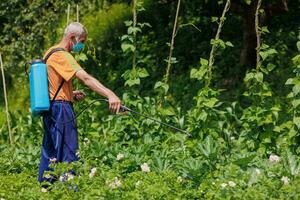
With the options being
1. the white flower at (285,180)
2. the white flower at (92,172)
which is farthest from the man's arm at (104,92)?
the white flower at (285,180)

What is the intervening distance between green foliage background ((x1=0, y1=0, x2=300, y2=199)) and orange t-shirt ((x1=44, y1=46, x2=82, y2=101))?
1.92 feet

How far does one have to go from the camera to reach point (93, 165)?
5.93m

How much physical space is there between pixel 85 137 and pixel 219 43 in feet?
5.89

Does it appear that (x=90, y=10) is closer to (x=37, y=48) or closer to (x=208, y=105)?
(x=37, y=48)

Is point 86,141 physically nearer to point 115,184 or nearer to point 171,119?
point 171,119

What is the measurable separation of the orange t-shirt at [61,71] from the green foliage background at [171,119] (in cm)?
59

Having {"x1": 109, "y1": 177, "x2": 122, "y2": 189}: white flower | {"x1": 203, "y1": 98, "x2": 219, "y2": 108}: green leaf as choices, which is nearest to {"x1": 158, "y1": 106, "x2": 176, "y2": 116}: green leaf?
{"x1": 203, "y1": 98, "x2": 219, "y2": 108}: green leaf

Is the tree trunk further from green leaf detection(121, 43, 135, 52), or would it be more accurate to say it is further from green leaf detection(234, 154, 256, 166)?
green leaf detection(234, 154, 256, 166)

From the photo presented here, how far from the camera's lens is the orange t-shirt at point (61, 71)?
5707 mm

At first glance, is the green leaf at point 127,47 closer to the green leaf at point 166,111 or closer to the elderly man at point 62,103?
the green leaf at point 166,111

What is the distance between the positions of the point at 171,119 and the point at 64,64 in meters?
2.09

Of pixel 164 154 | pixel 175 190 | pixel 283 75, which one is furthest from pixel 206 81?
pixel 283 75

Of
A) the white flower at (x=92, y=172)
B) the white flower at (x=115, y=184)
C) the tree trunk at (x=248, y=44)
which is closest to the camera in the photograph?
the white flower at (x=115, y=184)

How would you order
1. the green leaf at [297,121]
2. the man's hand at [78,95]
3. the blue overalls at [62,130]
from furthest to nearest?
the man's hand at [78,95] < the green leaf at [297,121] < the blue overalls at [62,130]
